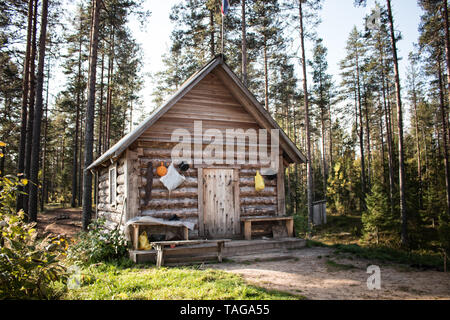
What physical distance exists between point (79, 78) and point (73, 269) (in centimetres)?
2478

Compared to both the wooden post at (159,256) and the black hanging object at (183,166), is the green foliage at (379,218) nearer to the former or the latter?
the black hanging object at (183,166)

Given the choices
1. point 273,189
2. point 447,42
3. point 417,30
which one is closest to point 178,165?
point 273,189

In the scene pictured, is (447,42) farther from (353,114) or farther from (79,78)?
(79,78)

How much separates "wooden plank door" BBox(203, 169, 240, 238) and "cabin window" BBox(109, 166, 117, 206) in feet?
11.0

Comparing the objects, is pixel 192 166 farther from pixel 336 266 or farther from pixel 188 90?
pixel 336 266

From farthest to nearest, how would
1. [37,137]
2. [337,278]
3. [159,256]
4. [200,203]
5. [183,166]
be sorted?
1. [37,137]
2. [200,203]
3. [183,166]
4. [159,256]
5. [337,278]

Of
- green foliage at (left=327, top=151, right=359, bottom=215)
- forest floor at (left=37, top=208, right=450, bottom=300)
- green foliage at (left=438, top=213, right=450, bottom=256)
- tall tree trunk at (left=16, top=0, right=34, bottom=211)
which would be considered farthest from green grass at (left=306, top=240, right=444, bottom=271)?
green foliage at (left=327, top=151, right=359, bottom=215)

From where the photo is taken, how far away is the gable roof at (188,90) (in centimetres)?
844

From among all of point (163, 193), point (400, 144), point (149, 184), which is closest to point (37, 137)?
point (149, 184)

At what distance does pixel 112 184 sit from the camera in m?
11.2

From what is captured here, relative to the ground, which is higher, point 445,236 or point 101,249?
point 101,249

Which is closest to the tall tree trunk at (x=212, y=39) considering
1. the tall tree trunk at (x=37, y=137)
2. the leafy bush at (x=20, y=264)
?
the tall tree trunk at (x=37, y=137)

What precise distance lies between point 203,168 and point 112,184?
12.6 ft

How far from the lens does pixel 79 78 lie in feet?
82.5
